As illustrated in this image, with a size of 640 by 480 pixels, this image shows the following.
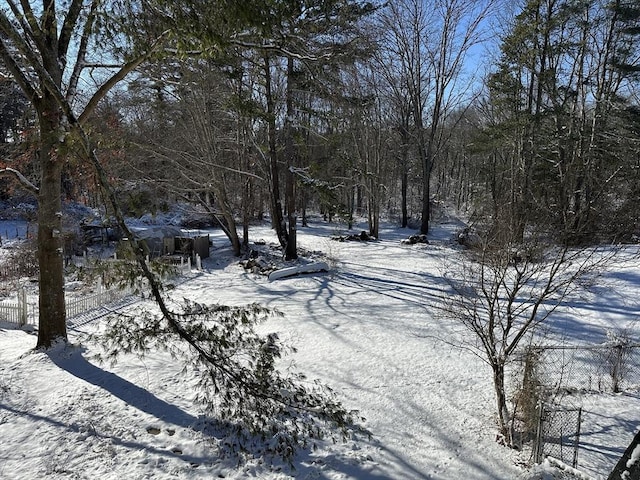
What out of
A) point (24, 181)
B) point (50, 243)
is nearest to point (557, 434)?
point (50, 243)

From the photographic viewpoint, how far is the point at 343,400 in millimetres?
6223

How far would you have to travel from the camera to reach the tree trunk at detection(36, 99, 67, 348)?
20.1ft

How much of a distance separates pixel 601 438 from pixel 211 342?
5331mm

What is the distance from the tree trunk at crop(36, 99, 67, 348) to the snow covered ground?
17.8 inches

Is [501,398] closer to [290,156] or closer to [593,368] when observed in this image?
[593,368]

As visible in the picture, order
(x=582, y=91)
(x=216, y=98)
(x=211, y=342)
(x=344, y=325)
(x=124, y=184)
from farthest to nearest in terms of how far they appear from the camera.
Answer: (x=582, y=91) → (x=216, y=98) → (x=124, y=184) → (x=344, y=325) → (x=211, y=342)

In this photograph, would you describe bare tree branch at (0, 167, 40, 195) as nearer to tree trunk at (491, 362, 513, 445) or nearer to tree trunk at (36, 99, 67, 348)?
tree trunk at (36, 99, 67, 348)

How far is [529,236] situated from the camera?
6.14 meters

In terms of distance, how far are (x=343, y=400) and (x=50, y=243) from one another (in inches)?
205

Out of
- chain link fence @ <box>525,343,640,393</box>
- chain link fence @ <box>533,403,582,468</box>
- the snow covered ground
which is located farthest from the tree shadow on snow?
chain link fence @ <box>525,343,640,393</box>

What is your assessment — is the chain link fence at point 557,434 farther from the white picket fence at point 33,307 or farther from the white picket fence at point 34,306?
the white picket fence at point 33,307

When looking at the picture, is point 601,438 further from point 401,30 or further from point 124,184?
point 401,30

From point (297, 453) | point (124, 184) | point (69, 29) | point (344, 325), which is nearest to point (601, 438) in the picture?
point (297, 453)

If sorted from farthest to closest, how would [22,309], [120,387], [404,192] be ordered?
1. [404,192]
2. [22,309]
3. [120,387]
